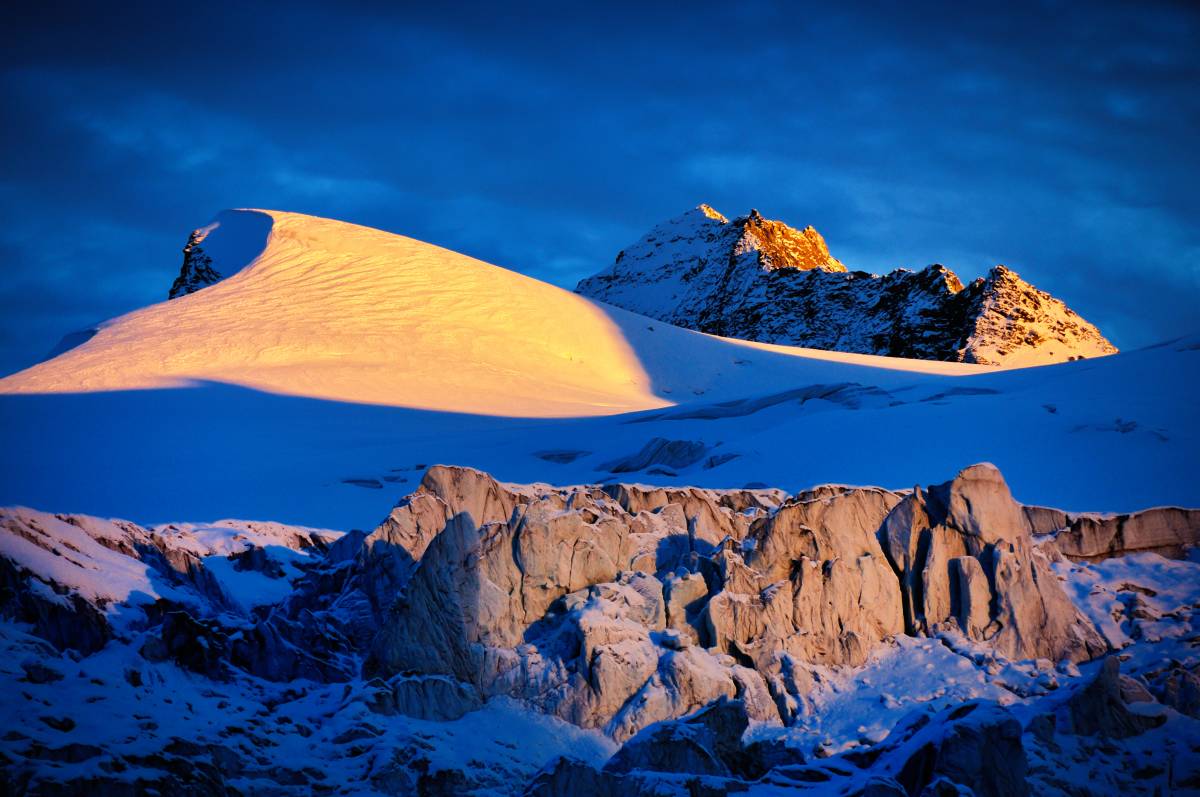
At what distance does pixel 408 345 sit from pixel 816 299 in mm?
63049

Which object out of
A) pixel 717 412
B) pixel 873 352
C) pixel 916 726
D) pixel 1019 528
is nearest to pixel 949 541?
pixel 1019 528

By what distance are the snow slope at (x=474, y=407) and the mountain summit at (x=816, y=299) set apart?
27.2 metres

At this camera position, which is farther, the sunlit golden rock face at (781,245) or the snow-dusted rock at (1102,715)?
the sunlit golden rock face at (781,245)

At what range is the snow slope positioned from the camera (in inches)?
1732

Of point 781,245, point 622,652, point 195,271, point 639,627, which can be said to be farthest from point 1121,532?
point 781,245

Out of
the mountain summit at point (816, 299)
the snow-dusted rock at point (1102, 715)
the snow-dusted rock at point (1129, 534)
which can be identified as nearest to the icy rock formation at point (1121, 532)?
the snow-dusted rock at point (1129, 534)

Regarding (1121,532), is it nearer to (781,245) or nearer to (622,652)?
(622,652)

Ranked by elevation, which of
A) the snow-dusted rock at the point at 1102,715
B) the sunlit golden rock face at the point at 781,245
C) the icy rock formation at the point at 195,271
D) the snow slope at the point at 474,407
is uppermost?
the sunlit golden rock face at the point at 781,245

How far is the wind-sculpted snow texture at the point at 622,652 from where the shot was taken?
1908cm

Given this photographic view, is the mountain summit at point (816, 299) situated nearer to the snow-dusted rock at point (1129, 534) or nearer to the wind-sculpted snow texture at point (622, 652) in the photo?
the snow-dusted rock at point (1129, 534)

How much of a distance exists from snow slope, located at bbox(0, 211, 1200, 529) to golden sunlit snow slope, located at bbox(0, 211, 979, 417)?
20 centimetres

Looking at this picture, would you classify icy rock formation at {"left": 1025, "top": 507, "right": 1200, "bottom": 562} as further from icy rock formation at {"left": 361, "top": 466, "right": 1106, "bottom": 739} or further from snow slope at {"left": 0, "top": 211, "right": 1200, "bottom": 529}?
snow slope at {"left": 0, "top": 211, "right": 1200, "bottom": 529}

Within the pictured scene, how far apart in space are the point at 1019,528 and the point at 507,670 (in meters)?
11.2

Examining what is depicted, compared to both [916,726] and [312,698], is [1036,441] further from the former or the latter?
[312,698]
